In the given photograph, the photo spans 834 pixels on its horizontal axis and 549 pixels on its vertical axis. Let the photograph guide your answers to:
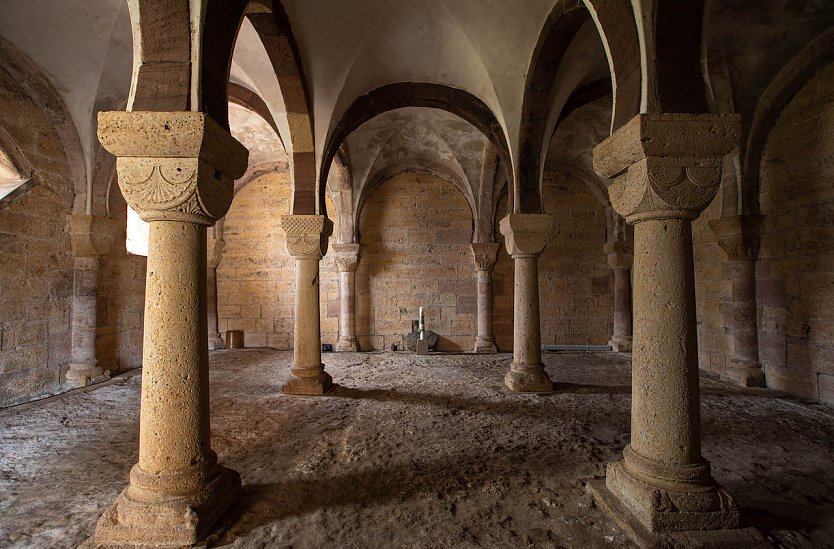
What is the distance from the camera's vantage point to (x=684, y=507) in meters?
2.17

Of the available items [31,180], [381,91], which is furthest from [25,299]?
[381,91]

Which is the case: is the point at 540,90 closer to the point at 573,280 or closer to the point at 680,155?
the point at 680,155

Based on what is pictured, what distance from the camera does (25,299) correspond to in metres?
5.39

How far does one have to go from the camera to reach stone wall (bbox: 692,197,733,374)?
21.3ft

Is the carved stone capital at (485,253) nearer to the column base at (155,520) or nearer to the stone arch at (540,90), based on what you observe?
the stone arch at (540,90)

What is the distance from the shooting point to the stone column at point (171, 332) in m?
2.16

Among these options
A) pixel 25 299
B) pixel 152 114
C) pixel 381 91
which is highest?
pixel 381 91

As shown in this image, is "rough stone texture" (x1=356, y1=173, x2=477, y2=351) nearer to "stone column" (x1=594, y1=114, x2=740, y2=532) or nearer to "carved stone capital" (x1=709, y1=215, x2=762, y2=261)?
"carved stone capital" (x1=709, y1=215, x2=762, y2=261)

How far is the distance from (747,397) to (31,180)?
32.2 feet

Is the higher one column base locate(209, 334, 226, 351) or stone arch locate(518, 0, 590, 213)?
stone arch locate(518, 0, 590, 213)

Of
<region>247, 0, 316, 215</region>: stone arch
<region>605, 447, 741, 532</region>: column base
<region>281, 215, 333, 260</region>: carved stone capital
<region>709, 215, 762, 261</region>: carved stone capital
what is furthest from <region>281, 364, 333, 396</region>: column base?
<region>709, 215, 762, 261</region>: carved stone capital

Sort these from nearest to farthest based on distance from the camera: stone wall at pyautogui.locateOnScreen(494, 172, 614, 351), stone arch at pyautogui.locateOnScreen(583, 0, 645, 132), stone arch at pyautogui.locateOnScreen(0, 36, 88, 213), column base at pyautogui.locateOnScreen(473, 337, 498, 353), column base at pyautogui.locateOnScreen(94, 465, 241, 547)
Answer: column base at pyautogui.locateOnScreen(94, 465, 241, 547)
stone arch at pyautogui.locateOnScreen(583, 0, 645, 132)
stone arch at pyautogui.locateOnScreen(0, 36, 88, 213)
column base at pyautogui.locateOnScreen(473, 337, 498, 353)
stone wall at pyautogui.locateOnScreen(494, 172, 614, 351)

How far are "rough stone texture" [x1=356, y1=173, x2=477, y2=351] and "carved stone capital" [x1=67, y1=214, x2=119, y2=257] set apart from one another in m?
5.28

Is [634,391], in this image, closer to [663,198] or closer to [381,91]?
[663,198]
